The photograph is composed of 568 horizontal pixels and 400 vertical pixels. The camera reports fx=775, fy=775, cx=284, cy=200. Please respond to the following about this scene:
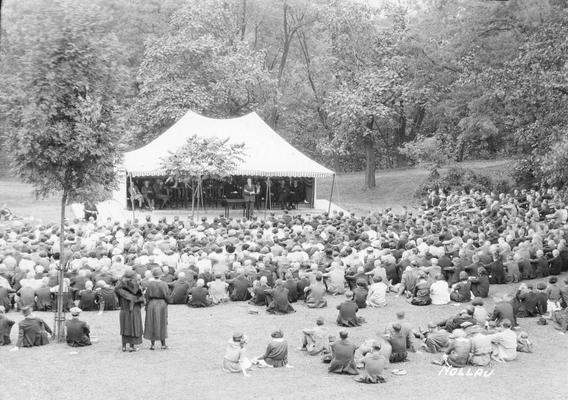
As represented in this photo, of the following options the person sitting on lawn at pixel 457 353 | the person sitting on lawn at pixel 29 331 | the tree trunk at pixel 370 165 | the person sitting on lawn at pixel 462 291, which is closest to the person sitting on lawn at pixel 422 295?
the person sitting on lawn at pixel 462 291

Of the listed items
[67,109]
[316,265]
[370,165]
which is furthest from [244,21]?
[67,109]

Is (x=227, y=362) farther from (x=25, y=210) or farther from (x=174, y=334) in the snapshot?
(x=25, y=210)

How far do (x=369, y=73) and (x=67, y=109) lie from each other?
2892cm

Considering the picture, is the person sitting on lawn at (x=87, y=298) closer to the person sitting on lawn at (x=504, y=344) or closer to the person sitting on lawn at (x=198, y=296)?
the person sitting on lawn at (x=198, y=296)

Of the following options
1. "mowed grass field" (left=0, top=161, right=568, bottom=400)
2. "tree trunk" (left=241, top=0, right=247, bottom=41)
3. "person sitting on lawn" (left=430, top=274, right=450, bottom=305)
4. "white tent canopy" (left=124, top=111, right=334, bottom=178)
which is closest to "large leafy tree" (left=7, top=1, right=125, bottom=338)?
"mowed grass field" (left=0, top=161, right=568, bottom=400)

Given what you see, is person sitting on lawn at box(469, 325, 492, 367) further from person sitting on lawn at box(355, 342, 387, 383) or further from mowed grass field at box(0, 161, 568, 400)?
person sitting on lawn at box(355, 342, 387, 383)

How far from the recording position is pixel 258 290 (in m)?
17.8

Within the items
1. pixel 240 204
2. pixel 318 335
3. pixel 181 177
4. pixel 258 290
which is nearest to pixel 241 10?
pixel 240 204

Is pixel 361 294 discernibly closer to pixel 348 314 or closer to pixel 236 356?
pixel 348 314

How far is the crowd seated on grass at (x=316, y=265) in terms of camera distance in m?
16.9

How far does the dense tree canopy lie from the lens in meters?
28.4

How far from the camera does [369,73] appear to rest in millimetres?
40750

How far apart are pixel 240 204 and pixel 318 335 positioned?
20758 millimetres

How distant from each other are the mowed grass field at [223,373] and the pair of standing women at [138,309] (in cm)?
30
